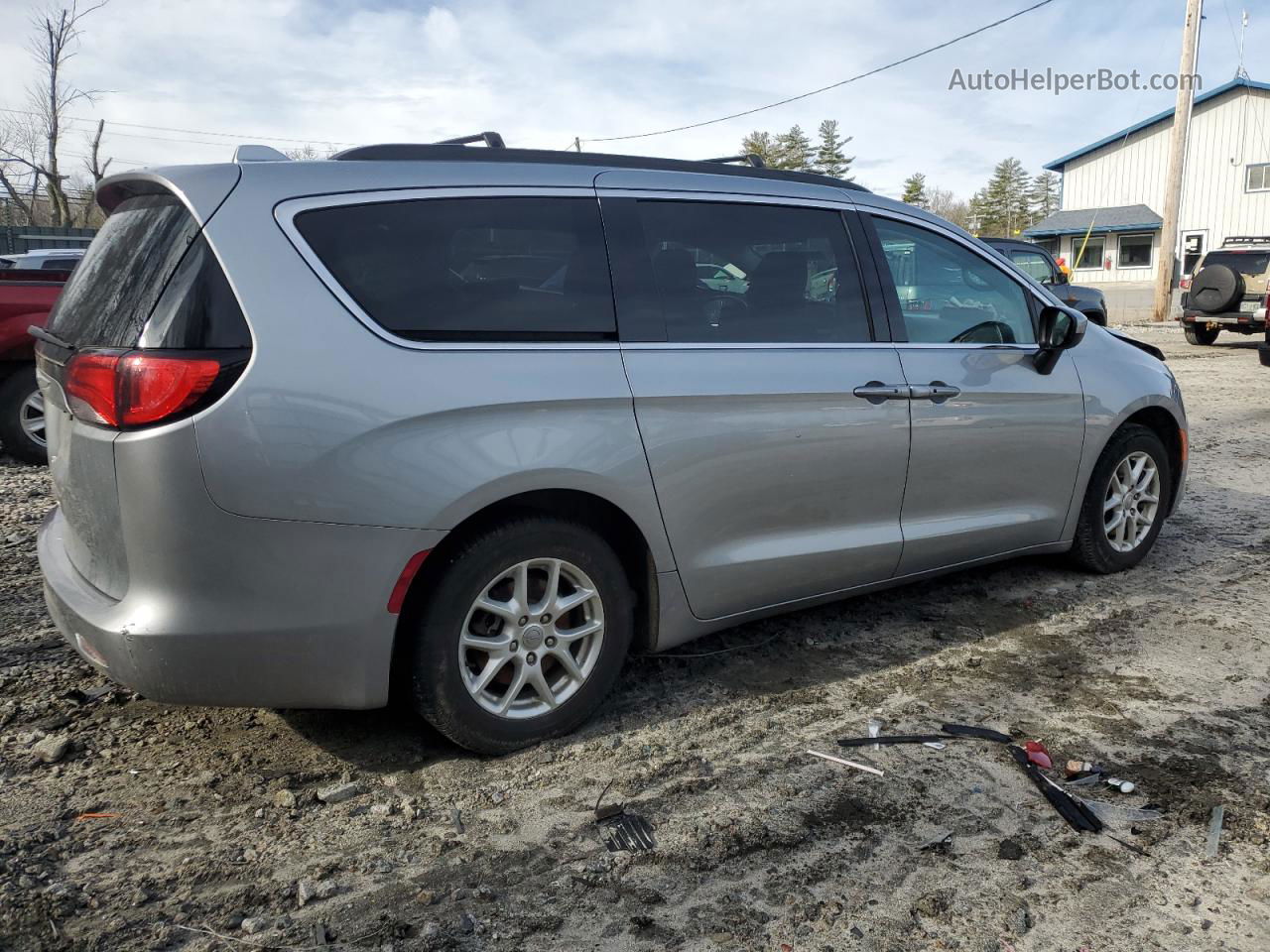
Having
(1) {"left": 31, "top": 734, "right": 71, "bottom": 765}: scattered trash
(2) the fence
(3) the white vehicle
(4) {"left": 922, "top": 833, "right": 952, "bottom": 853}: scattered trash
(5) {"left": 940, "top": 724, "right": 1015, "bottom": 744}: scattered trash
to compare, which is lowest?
(4) {"left": 922, "top": 833, "right": 952, "bottom": 853}: scattered trash

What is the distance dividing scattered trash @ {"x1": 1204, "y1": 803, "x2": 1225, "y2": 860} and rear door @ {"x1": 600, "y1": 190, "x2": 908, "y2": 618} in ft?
4.85

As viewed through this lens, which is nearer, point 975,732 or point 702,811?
point 702,811

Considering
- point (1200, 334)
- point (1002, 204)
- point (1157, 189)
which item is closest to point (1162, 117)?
point (1157, 189)

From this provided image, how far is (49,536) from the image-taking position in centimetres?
336

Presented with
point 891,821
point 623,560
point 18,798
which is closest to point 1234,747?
point 891,821

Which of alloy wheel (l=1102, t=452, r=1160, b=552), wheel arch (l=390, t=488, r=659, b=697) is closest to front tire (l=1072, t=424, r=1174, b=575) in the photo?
alloy wheel (l=1102, t=452, r=1160, b=552)

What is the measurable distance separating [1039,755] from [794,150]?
9552 centimetres

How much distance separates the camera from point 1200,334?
20031 millimetres

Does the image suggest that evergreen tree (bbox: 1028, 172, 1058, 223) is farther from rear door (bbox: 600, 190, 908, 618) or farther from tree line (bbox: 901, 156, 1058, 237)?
rear door (bbox: 600, 190, 908, 618)

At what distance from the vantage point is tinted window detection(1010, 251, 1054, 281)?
1452 cm

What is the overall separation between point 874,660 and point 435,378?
7.23ft

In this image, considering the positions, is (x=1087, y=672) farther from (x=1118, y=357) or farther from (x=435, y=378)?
(x=435, y=378)

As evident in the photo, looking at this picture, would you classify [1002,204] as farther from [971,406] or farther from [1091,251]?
[971,406]

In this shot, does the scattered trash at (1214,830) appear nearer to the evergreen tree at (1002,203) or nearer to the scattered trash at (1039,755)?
the scattered trash at (1039,755)
